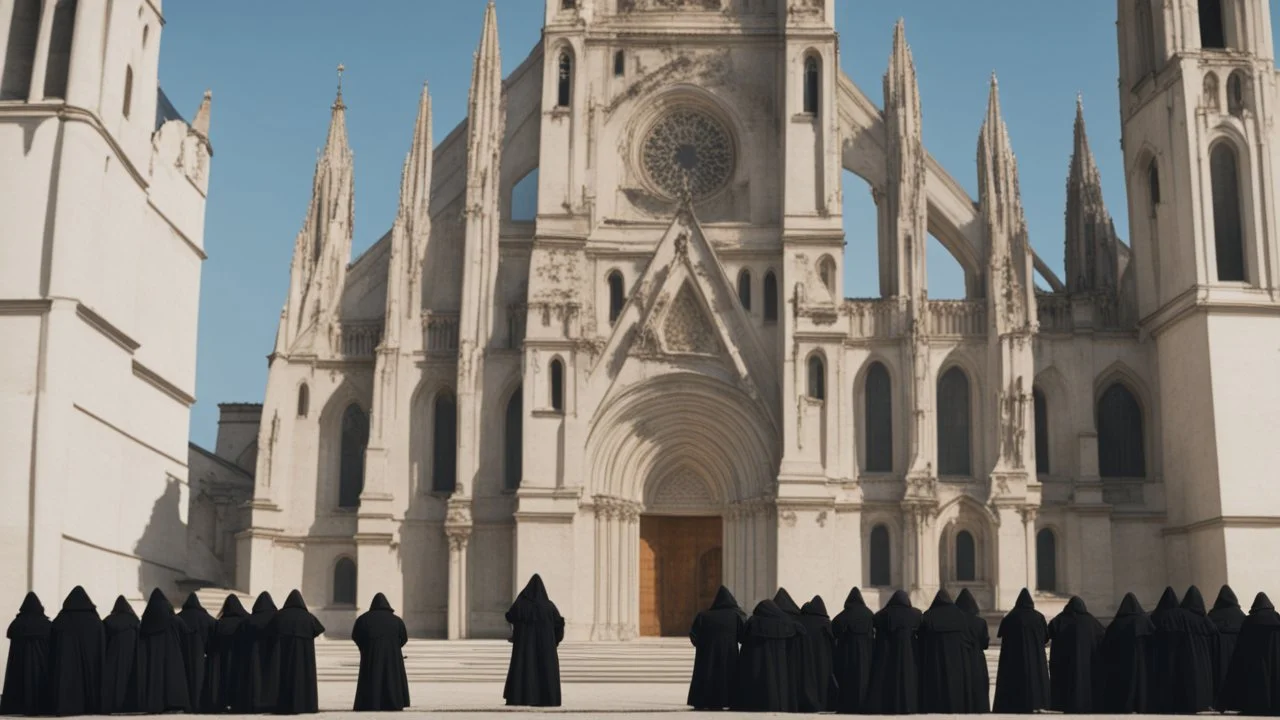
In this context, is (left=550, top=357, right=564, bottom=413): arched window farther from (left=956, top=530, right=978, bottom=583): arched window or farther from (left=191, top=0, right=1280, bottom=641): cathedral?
(left=956, top=530, right=978, bottom=583): arched window

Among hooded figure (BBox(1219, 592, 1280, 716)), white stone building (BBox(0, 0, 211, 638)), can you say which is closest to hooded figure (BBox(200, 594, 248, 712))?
white stone building (BBox(0, 0, 211, 638))

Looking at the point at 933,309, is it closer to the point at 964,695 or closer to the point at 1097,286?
the point at 1097,286

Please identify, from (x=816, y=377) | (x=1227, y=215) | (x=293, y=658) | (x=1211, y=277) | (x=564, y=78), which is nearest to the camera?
(x=293, y=658)

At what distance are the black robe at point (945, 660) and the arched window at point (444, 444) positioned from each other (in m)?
23.2

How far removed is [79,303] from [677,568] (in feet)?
63.1

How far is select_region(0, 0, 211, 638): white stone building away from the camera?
29047mm

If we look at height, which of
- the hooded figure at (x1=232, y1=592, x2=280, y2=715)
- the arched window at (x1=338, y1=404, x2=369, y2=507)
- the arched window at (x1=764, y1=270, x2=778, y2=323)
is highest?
the arched window at (x1=764, y1=270, x2=778, y2=323)

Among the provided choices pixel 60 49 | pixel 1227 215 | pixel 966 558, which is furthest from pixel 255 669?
pixel 1227 215

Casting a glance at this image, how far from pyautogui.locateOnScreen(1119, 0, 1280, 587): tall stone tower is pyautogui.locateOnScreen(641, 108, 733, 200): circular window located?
36.3 ft

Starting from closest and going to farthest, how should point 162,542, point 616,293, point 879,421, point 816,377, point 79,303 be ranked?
point 79,303
point 162,542
point 816,377
point 879,421
point 616,293

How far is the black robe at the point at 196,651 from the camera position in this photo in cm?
2255

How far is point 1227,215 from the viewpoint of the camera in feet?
136

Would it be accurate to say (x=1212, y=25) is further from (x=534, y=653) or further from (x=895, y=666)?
(x=534, y=653)

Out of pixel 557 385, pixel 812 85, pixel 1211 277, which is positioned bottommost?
pixel 557 385
